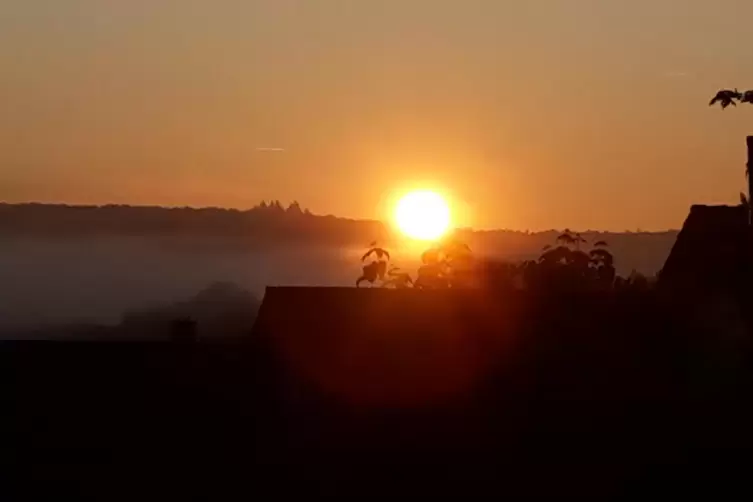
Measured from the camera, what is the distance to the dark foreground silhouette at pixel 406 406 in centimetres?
1914

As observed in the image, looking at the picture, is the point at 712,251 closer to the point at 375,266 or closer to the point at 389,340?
the point at 389,340

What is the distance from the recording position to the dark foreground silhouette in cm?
1914

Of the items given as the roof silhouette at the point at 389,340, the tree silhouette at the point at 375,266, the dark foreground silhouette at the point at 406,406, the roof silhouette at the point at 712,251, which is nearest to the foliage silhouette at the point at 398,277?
the tree silhouette at the point at 375,266

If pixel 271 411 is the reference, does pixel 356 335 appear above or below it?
above

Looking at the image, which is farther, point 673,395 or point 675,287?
A: point 675,287

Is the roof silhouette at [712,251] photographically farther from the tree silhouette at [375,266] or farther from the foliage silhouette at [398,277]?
the foliage silhouette at [398,277]

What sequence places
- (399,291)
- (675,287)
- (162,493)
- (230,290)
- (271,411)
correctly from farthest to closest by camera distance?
(230,290)
(675,287)
(399,291)
(271,411)
(162,493)

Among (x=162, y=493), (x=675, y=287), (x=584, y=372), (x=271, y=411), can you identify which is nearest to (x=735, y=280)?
(x=675, y=287)

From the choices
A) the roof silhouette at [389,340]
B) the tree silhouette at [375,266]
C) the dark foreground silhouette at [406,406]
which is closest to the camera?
the dark foreground silhouette at [406,406]

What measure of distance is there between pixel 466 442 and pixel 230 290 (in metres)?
20.5

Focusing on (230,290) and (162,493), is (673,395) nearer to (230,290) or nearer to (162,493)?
(162,493)

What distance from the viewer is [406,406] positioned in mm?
20406

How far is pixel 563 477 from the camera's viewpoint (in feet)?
63.2

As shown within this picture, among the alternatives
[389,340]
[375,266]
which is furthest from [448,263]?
[389,340]
